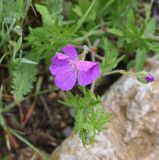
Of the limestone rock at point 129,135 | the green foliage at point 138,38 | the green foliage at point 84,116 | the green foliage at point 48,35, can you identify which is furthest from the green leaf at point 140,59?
the green foliage at point 84,116

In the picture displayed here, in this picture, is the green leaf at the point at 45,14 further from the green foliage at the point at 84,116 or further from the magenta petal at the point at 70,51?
the green foliage at the point at 84,116

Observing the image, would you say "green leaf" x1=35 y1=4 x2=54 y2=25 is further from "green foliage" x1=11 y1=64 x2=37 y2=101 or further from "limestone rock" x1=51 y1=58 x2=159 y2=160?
"limestone rock" x1=51 y1=58 x2=159 y2=160

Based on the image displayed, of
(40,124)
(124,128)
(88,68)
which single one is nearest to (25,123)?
(40,124)

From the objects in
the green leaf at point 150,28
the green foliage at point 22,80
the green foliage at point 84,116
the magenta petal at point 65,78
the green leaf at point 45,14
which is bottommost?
the green foliage at point 84,116

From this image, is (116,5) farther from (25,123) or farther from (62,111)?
(25,123)

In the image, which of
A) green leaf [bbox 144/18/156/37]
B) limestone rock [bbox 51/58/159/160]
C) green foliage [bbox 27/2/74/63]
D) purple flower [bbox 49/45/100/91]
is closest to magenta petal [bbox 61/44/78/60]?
purple flower [bbox 49/45/100/91]
